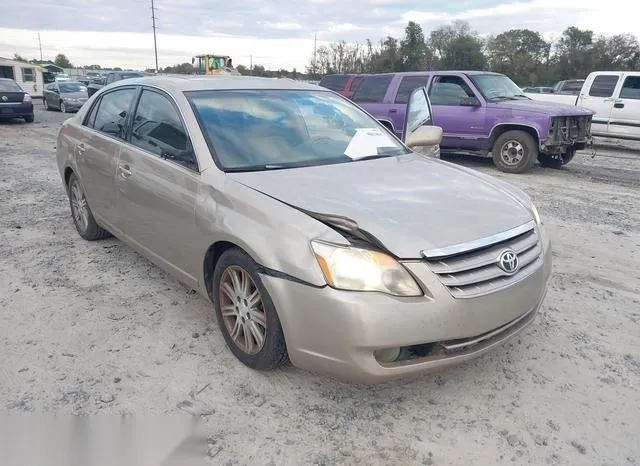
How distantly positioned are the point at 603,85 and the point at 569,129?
463cm

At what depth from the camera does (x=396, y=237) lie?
8.50 ft

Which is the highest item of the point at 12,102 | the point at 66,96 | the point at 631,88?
the point at 631,88

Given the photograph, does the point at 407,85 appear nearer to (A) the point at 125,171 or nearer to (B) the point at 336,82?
(B) the point at 336,82

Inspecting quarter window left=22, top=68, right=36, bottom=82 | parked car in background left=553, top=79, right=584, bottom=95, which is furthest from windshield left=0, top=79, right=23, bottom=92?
quarter window left=22, top=68, right=36, bottom=82

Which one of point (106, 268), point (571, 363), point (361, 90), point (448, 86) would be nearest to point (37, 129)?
point (361, 90)

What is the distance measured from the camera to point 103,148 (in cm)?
452

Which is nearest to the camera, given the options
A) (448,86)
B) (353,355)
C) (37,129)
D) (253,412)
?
(353,355)

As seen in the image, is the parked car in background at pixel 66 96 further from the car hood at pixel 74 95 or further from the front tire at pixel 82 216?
the front tire at pixel 82 216

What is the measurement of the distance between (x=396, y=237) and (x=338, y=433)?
99 centimetres

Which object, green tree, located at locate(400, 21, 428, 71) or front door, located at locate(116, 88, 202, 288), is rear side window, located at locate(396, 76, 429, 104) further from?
green tree, located at locate(400, 21, 428, 71)

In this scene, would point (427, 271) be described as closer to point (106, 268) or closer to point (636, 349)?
point (636, 349)

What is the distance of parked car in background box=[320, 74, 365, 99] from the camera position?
11.6m

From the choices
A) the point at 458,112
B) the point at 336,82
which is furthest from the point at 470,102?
the point at 336,82

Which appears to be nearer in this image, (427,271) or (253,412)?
(427,271)
